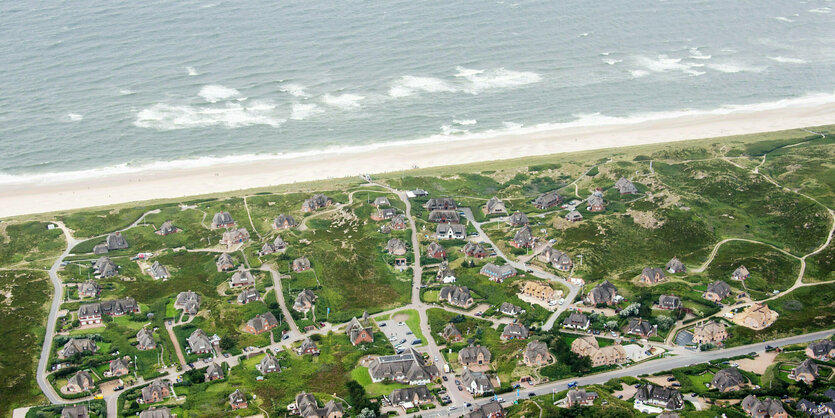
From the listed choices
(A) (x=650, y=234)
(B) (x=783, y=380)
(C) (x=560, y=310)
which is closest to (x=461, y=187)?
(A) (x=650, y=234)

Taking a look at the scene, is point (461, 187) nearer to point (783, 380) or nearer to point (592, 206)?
point (592, 206)

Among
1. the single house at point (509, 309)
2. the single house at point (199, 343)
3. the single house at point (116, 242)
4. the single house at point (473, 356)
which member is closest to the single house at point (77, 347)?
the single house at point (199, 343)

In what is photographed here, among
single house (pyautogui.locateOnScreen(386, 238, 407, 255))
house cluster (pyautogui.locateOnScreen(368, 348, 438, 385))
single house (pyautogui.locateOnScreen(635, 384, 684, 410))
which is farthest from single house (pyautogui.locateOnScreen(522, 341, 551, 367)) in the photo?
single house (pyautogui.locateOnScreen(386, 238, 407, 255))

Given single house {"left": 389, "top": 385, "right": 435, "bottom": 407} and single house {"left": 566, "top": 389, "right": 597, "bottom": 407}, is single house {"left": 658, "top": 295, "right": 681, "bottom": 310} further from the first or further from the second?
single house {"left": 389, "top": 385, "right": 435, "bottom": 407}

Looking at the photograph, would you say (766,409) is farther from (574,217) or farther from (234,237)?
(234,237)

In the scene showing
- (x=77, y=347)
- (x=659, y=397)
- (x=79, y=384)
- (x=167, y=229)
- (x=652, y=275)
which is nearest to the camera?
(x=659, y=397)

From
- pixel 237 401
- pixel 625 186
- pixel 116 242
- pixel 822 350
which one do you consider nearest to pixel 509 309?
pixel 822 350

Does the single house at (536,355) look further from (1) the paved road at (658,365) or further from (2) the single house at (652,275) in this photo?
(2) the single house at (652,275)
